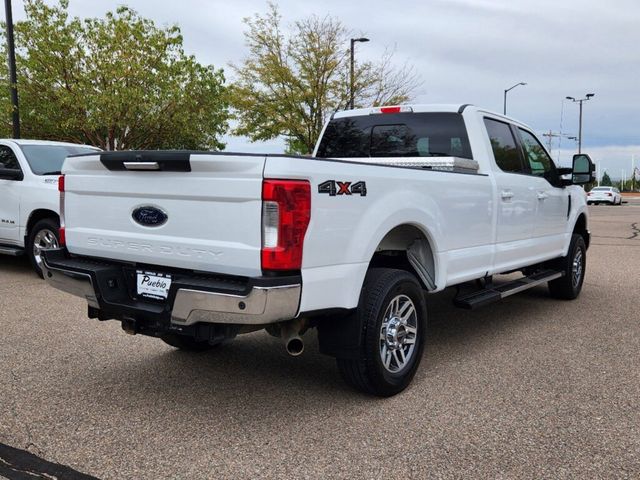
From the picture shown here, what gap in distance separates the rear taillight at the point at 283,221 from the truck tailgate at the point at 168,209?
0.04 metres

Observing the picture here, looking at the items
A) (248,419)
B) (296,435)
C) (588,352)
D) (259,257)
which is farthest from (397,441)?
(588,352)

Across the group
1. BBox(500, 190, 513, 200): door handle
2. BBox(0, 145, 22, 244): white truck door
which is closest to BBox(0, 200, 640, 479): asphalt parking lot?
BBox(500, 190, 513, 200): door handle

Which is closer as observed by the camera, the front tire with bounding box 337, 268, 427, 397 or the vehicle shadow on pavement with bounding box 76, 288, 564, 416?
the front tire with bounding box 337, 268, 427, 397

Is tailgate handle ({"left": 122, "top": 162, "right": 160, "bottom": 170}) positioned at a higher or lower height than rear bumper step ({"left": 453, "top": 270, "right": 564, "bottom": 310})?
higher

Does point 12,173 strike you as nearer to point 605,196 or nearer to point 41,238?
point 41,238

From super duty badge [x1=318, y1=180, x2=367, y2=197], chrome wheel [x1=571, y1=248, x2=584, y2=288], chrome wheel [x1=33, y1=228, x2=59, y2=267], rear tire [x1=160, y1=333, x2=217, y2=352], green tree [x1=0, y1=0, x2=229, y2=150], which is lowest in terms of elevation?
rear tire [x1=160, y1=333, x2=217, y2=352]

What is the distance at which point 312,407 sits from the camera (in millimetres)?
3803

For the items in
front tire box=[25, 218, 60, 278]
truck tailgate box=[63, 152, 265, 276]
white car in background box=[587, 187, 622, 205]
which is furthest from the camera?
white car in background box=[587, 187, 622, 205]

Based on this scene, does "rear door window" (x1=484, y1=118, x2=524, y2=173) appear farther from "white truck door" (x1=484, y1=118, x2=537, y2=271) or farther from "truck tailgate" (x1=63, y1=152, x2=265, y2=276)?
"truck tailgate" (x1=63, y1=152, x2=265, y2=276)

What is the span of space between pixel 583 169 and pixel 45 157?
693 centimetres

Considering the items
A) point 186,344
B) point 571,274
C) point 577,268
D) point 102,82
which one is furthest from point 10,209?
point 102,82

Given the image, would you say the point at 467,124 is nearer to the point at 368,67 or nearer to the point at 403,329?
the point at 403,329

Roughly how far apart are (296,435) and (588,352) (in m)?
2.79

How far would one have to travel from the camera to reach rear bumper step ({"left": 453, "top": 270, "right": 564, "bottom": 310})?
471 centimetres
